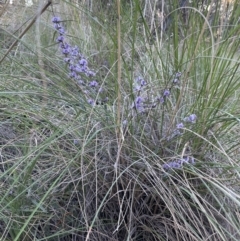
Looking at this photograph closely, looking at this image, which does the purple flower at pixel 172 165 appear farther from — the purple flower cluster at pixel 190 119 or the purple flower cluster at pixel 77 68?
the purple flower cluster at pixel 77 68

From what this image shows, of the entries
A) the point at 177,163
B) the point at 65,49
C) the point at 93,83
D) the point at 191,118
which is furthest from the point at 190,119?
the point at 65,49

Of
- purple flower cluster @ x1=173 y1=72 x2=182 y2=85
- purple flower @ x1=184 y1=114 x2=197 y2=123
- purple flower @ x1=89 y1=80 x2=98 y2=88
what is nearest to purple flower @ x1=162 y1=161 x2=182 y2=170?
purple flower @ x1=184 y1=114 x2=197 y2=123

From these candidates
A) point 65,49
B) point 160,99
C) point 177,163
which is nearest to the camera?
point 177,163

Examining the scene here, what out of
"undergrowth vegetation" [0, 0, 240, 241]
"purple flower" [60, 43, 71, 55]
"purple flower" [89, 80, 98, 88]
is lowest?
"undergrowth vegetation" [0, 0, 240, 241]

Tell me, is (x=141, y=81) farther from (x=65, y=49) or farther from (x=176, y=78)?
(x=65, y=49)

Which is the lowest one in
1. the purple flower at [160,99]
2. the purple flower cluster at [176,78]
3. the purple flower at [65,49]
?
the purple flower at [160,99]

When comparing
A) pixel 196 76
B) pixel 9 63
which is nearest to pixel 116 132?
pixel 196 76

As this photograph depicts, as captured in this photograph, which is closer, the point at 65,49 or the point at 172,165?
the point at 172,165

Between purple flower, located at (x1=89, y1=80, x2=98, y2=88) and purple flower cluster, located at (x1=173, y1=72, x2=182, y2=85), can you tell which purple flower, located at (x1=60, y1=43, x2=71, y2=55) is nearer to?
purple flower, located at (x1=89, y1=80, x2=98, y2=88)

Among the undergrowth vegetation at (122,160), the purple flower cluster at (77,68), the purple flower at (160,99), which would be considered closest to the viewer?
the undergrowth vegetation at (122,160)

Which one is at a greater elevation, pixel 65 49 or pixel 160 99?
pixel 65 49

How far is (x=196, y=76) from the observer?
1.35 m

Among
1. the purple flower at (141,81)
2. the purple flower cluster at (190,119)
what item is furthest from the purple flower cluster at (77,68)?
the purple flower cluster at (190,119)

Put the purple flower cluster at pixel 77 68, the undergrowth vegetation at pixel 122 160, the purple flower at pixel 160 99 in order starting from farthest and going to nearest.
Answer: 1. the purple flower cluster at pixel 77 68
2. the purple flower at pixel 160 99
3. the undergrowth vegetation at pixel 122 160
